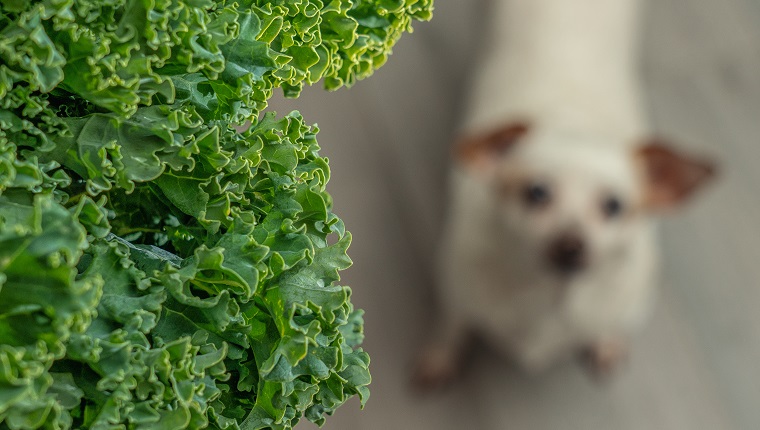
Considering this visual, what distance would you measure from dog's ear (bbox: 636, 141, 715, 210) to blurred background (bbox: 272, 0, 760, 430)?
440mm

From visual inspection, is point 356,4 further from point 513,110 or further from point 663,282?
point 663,282

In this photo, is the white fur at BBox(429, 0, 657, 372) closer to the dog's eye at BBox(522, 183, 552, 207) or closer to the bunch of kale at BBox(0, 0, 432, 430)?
the dog's eye at BBox(522, 183, 552, 207)

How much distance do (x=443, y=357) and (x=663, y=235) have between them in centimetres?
71

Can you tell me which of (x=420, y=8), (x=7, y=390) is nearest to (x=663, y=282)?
(x=420, y=8)

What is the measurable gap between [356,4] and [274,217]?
0.19m

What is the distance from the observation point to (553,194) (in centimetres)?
162

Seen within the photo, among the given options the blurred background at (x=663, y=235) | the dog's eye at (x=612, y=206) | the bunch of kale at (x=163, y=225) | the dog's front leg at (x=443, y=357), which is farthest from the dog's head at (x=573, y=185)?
the bunch of kale at (x=163, y=225)

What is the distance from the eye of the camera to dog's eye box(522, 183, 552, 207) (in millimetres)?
1619

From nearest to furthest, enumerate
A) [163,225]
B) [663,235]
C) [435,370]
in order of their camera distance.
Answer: [163,225], [435,370], [663,235]

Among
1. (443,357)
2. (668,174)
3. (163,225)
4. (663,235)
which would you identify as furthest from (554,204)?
(163,225)

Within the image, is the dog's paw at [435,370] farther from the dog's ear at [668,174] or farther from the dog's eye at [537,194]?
the dog's ear at [668,174]

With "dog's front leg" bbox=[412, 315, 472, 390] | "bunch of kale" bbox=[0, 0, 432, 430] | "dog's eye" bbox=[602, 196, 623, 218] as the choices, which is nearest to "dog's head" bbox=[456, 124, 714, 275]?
"dog's eye" bbox=[602, 196, 623, 218]

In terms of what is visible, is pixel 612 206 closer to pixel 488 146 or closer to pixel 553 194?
pixel 553 194

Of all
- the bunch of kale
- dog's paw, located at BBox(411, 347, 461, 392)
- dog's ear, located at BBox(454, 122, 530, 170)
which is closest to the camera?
the bunch of kale
